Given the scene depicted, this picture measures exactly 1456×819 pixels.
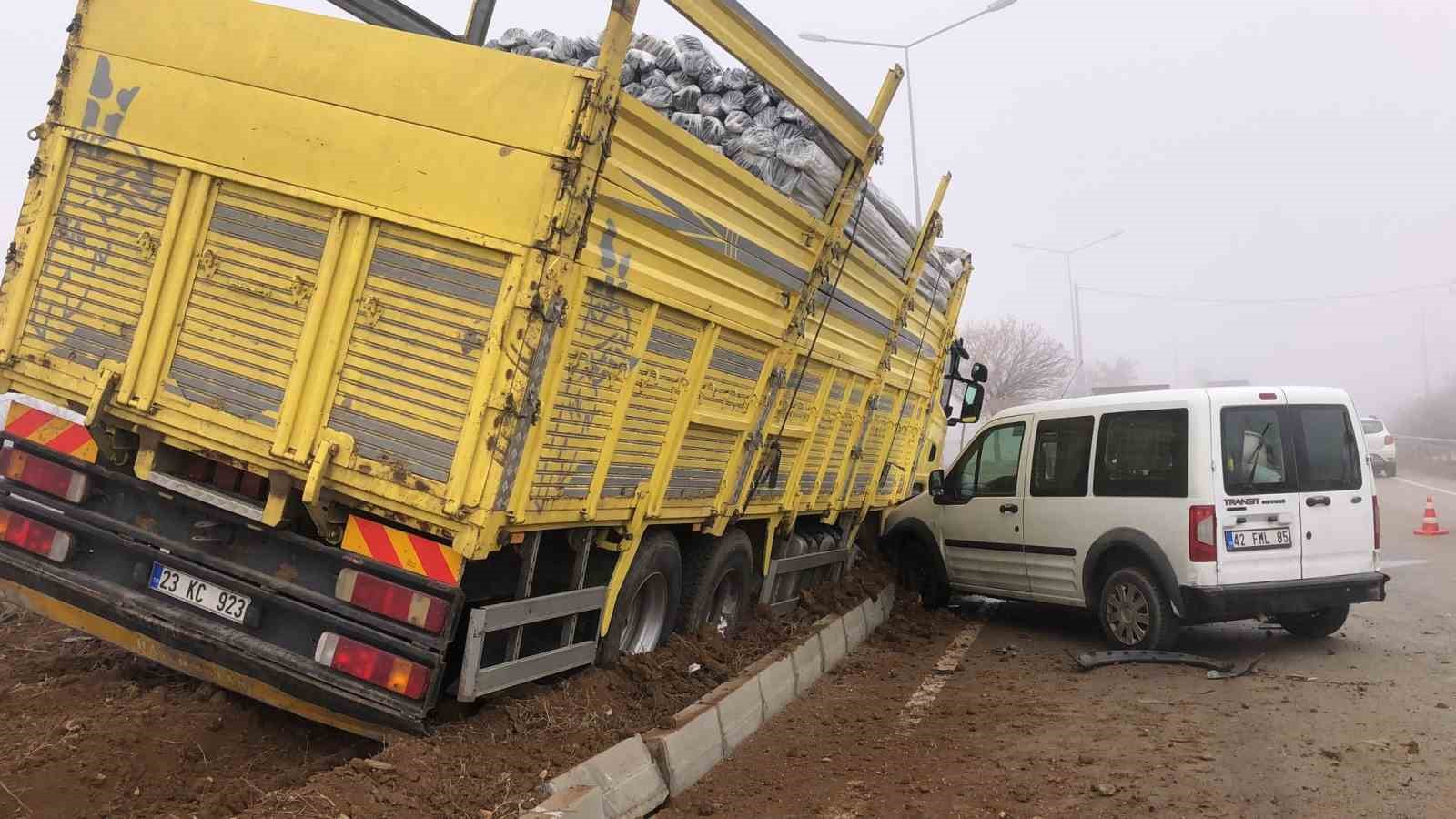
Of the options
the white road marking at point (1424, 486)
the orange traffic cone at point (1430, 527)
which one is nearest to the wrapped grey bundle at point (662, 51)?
the orange traffic cone at point (1430, 527)

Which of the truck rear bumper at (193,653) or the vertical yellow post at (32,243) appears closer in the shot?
the truck rear bumper at (193,653)

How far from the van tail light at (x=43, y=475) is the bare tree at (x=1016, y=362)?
30818mm

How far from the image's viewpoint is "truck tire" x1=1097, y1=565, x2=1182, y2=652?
23.9 ft

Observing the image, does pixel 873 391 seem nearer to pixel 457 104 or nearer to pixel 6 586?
pixel 457 104

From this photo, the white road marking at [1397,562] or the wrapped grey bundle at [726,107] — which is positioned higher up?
the wrapped grey bundle at [726,107]

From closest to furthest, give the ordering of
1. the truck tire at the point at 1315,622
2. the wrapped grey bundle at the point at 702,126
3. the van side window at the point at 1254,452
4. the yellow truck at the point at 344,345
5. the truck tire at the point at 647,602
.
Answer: the yellow truck at the point at 344,345 < the truck tire at the point at 647,602 < the wrapped grey bundle at the point at 702,126 < the van side window at the point at 1254,452 < the truck tire at the point at 1315,622

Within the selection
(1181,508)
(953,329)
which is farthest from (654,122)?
(953,329)

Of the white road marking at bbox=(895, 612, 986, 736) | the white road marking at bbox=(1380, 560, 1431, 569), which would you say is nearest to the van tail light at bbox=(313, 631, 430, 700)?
the white road marking at bbox=(895, 612, 986, 736)

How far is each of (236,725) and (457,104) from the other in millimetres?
2888

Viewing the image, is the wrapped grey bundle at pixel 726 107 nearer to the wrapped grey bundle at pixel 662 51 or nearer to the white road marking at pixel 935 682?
the wrapped grey bundle at pixel 662 51

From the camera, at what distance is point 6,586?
485 centimetres

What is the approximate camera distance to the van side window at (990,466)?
8.96 m

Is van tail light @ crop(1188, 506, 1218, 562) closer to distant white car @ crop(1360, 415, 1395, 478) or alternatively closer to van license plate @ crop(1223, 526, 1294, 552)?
van license plate @ crop(1223, 526, 1294, 552)

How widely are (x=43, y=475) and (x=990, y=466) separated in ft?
22.1
